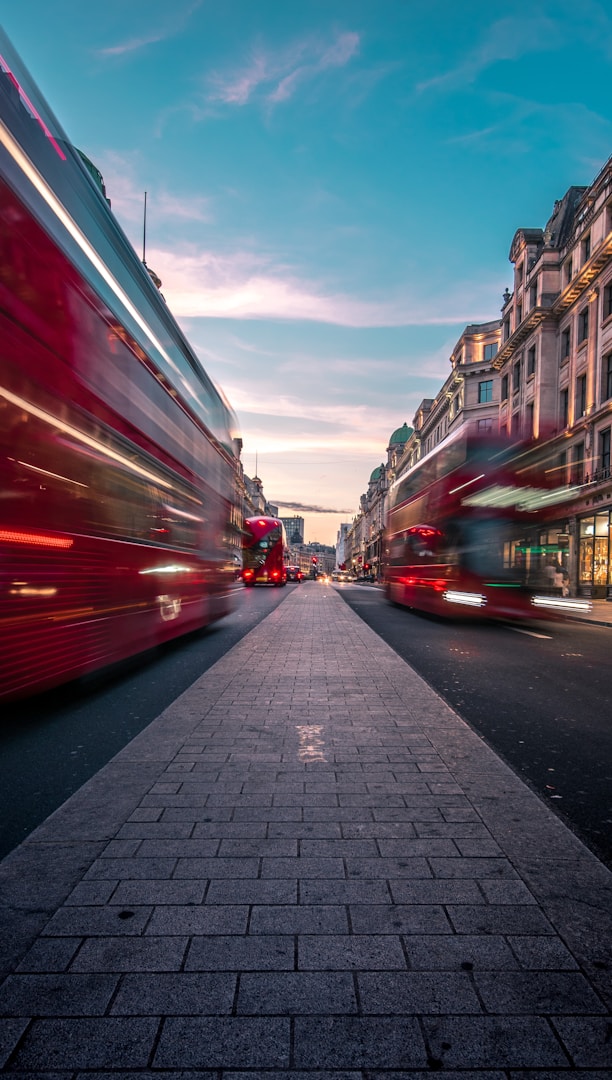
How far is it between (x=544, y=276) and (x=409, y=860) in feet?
157

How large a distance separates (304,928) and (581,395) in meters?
41.4

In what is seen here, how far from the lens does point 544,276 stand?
143ft

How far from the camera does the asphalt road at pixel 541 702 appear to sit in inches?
161

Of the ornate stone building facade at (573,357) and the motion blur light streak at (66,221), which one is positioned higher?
the ornate stone building facade at (573,357)

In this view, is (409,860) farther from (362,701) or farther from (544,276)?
(544,276)

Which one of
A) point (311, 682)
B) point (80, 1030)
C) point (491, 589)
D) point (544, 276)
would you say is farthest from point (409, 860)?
point (544, 276)

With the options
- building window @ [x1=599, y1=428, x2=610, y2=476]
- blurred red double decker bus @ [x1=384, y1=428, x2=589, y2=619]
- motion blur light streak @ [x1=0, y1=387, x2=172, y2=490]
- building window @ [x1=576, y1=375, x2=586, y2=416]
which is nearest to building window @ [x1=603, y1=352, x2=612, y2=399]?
building window @ [x1=599, y1=428, x2=610, y2=476]

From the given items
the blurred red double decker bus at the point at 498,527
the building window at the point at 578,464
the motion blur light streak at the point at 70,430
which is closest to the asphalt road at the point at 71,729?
the motion blur light streak at the point at 70,430

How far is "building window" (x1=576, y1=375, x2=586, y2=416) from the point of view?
38344mm

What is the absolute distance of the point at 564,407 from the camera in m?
42.0

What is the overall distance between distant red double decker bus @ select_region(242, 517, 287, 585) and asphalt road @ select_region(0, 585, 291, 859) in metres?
26.4

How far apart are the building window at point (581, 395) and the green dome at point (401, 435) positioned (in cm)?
→ 8353

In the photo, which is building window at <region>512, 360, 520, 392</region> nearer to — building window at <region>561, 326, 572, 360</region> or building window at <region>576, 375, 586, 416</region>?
building window at <region>561, 326, 572, 360</region>

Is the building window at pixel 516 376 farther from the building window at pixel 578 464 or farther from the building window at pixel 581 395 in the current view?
the building window at pixel 578 464
